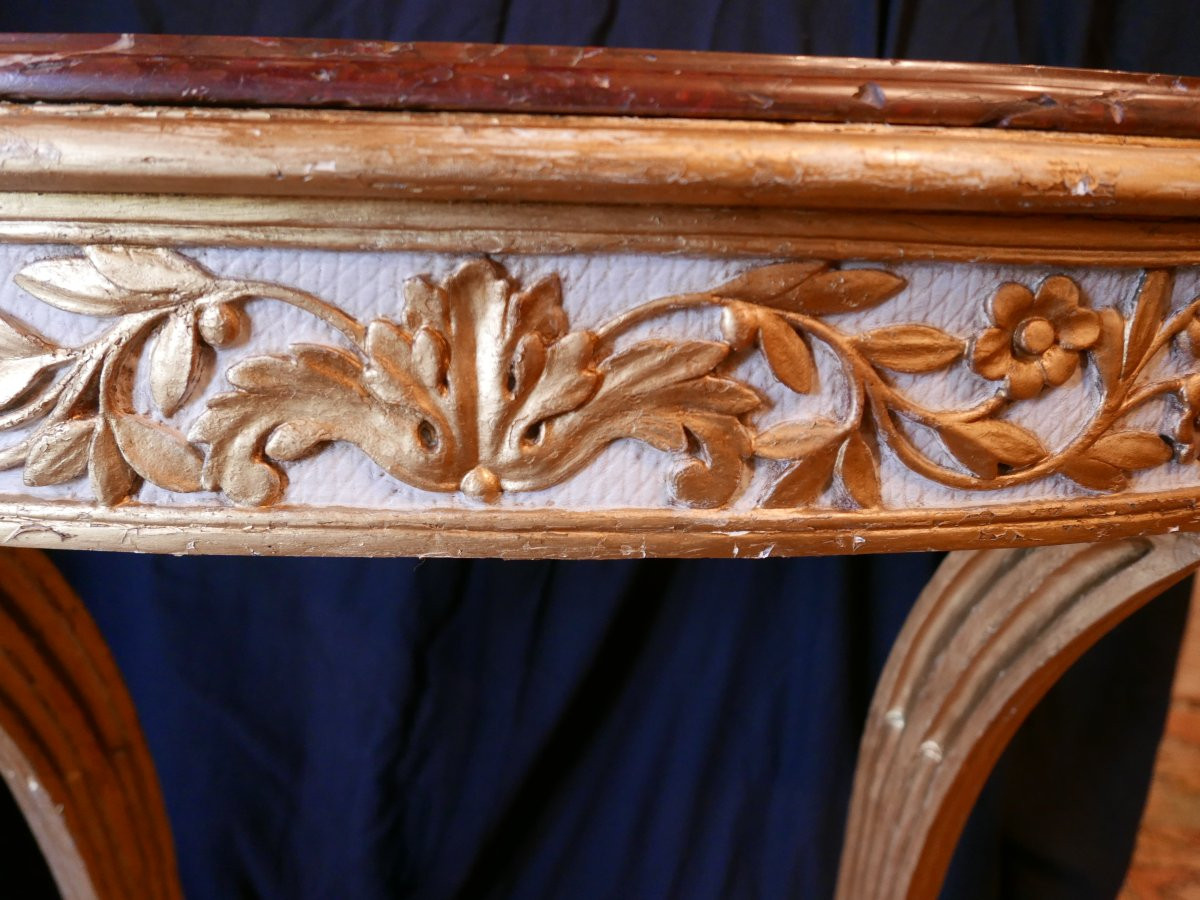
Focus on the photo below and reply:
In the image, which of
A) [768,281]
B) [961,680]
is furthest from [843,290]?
[961,680]

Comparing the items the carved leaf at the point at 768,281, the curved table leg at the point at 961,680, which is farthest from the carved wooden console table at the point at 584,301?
the curved table leg at the point at 961,680

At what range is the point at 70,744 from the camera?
1.42 ft

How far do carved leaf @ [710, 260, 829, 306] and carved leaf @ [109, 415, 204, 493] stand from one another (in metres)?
0.15

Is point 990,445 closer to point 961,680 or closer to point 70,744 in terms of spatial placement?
point 961,680

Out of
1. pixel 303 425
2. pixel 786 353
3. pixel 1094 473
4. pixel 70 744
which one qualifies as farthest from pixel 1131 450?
pixel 70 744

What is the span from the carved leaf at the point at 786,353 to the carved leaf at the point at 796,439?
11mm

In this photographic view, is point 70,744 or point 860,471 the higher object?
point 860,471

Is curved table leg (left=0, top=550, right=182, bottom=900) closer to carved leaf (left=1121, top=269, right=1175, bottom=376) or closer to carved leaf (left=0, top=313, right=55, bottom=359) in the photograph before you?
carved leaf (left=0, top=313, right=55, bottom=359)

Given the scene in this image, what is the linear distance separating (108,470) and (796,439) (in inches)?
7.5

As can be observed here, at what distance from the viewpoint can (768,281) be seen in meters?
0.23

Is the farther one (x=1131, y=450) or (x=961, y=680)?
(x=961, y=680)

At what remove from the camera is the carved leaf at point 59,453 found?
0.24 m

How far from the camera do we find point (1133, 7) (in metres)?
0.58

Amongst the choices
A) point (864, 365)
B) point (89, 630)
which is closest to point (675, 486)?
point (864, 365)
